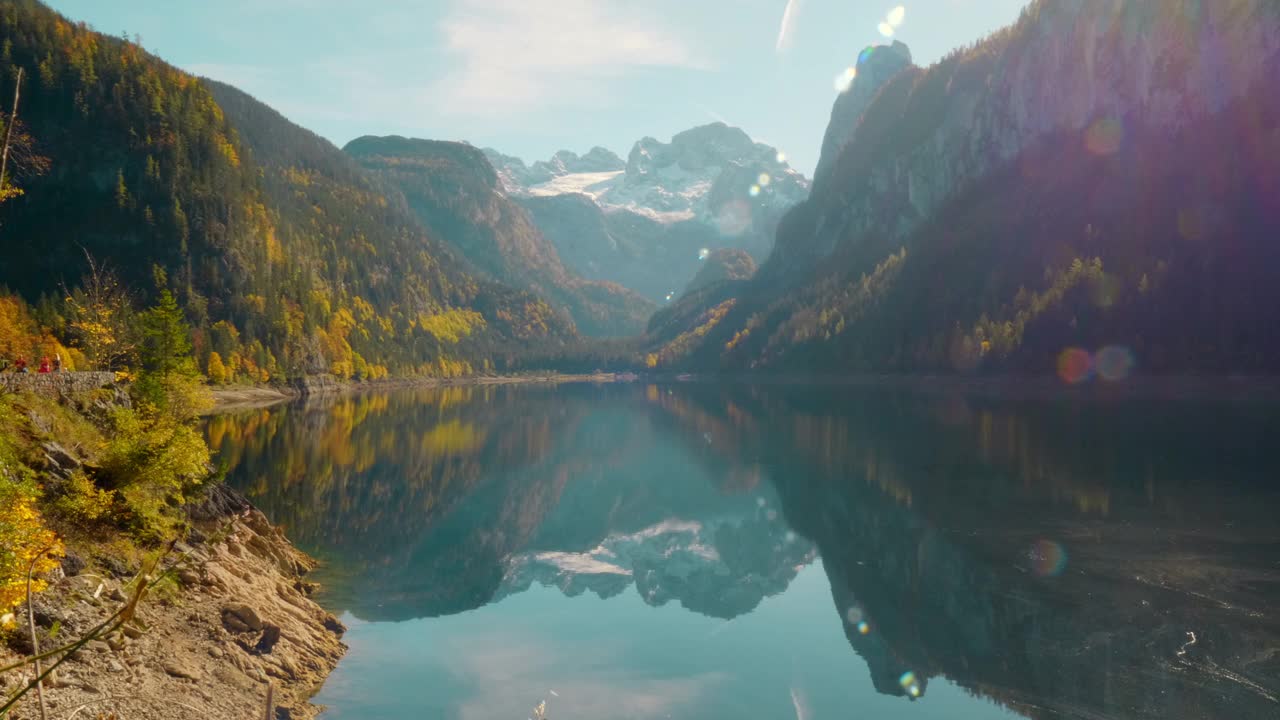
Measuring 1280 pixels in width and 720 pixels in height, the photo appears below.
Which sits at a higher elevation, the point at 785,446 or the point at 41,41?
the point at 41,41

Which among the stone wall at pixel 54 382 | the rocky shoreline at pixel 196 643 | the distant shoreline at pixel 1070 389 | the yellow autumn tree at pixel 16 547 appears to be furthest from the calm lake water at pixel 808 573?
the distant shoreline at pixel 1070 389

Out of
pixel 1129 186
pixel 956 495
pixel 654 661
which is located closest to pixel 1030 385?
pixel 1129 186

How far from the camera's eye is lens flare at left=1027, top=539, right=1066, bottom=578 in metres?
37.3

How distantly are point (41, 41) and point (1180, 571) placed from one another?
207528 millimetres

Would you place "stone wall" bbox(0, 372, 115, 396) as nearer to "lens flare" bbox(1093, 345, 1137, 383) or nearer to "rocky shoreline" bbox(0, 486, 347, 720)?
"rocky shoreline" bbox(0, 486, 347, 720)

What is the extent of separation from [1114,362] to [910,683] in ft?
478

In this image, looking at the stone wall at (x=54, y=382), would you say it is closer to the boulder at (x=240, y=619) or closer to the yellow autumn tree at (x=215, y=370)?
the boulder at (x=240, y=619)

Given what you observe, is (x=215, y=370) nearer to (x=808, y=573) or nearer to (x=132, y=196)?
(x=132, y=196)

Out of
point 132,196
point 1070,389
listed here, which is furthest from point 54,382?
point 132,196

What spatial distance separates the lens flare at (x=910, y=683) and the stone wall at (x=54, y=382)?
30983 millimetres

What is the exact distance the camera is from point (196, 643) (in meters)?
21.8

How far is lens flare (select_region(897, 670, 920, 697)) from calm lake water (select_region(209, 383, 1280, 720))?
0.42 ft

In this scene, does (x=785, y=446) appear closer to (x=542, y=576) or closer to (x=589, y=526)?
(x=589, y=526)

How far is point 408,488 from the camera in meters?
66.2
